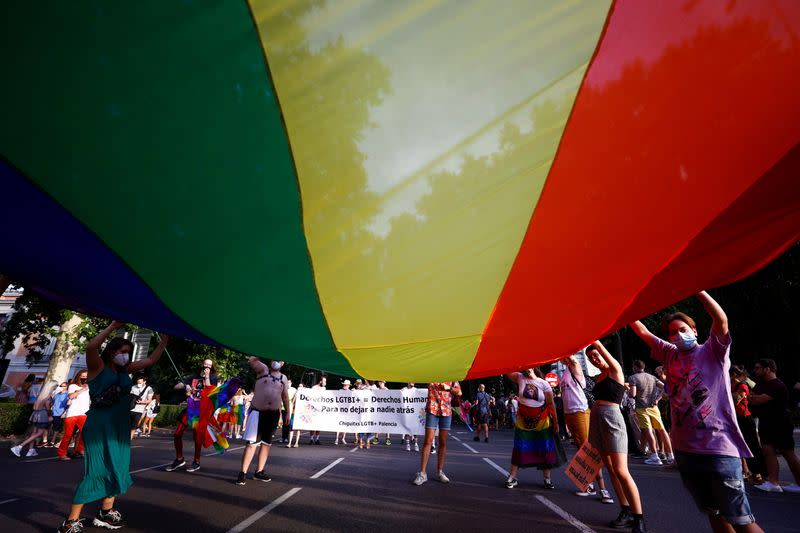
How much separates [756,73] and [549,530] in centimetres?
432

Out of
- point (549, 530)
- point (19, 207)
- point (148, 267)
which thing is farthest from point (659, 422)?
point (19, 207)

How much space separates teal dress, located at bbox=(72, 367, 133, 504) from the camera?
4.11 m

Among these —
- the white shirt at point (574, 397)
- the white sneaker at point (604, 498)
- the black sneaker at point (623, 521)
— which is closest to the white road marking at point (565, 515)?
the black sneaker at point (623, 521)

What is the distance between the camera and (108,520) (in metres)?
4.36

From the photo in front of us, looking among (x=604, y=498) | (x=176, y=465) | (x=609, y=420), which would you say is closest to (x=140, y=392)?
(x=176, y=465)

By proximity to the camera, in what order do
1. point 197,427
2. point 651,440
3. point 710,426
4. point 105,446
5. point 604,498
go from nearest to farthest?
1. point 710,426
2. point 105,446
3. point 604,498
4. point 197,427
5. point 651,440

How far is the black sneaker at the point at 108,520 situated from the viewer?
14.1 feet

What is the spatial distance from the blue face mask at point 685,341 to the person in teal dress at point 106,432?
15.4ft

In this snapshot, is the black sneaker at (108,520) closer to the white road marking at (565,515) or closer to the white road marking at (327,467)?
the white road marking at (327,467)

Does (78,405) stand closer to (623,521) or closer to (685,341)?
(623,521)

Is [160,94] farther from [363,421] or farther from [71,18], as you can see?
[363,421]

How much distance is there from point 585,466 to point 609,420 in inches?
22.5

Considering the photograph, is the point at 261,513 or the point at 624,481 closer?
the point at 624,481

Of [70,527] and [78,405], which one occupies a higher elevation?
[78,405]
